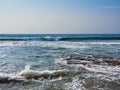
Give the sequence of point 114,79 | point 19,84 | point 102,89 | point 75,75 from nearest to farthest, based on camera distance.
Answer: point 102,89 < point 19,84 < point 114,79 < point 75,75

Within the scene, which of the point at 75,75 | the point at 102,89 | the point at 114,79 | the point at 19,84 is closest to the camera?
the point at 102,89

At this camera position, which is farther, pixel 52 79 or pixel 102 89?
pixel 52 79

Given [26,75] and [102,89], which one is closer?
[102,89]

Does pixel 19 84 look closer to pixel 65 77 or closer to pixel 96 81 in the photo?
pixel 65 77

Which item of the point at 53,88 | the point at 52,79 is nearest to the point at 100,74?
the point at 52,79

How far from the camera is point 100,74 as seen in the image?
11.2 meters

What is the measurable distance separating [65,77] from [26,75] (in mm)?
1746

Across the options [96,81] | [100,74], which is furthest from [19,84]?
[100,74]

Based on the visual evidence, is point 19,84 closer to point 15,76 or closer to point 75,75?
point 15,76

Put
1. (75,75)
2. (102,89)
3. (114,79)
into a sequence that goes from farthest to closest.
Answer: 1. (75,75)
2. (114,79)
3. (102,89)

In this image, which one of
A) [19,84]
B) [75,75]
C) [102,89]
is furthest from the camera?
[75,75]

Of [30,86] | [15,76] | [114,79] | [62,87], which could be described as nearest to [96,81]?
[114,79]

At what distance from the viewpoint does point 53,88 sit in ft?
28.2

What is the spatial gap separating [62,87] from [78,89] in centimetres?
62
